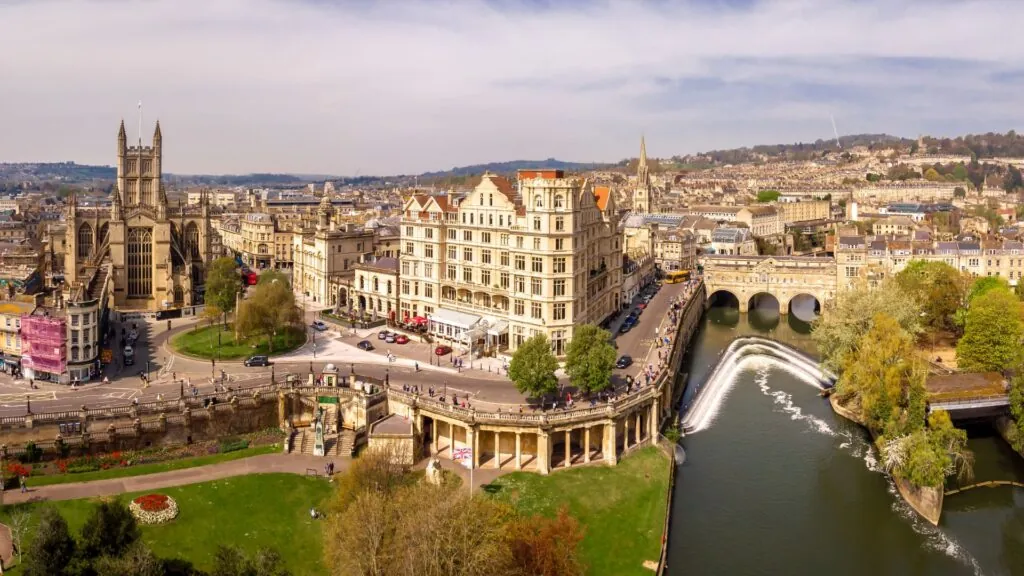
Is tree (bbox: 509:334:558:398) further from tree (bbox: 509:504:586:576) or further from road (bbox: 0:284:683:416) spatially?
tree (bbox: 509:504:586:576)

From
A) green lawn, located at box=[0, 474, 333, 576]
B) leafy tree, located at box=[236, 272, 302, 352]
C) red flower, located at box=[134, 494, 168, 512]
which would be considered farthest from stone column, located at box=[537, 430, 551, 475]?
leafy tree, located at box=[236, 272, 302, 352]

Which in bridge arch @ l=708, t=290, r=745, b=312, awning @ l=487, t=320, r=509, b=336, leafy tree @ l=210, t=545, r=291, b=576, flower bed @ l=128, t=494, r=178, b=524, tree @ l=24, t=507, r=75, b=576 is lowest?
flower bed @ l=128, t=494, r=178, b=524

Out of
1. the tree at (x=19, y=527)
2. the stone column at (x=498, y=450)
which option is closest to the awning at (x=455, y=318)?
the stone column at (x=498, y=450)

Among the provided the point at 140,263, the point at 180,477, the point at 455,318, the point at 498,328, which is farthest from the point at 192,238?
the point at 180,477

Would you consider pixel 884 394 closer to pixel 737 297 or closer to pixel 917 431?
pixel 917 431

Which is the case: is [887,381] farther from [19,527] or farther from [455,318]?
[19,527]

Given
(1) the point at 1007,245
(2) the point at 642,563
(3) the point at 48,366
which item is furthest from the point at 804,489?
(1) the point at 1007,245
